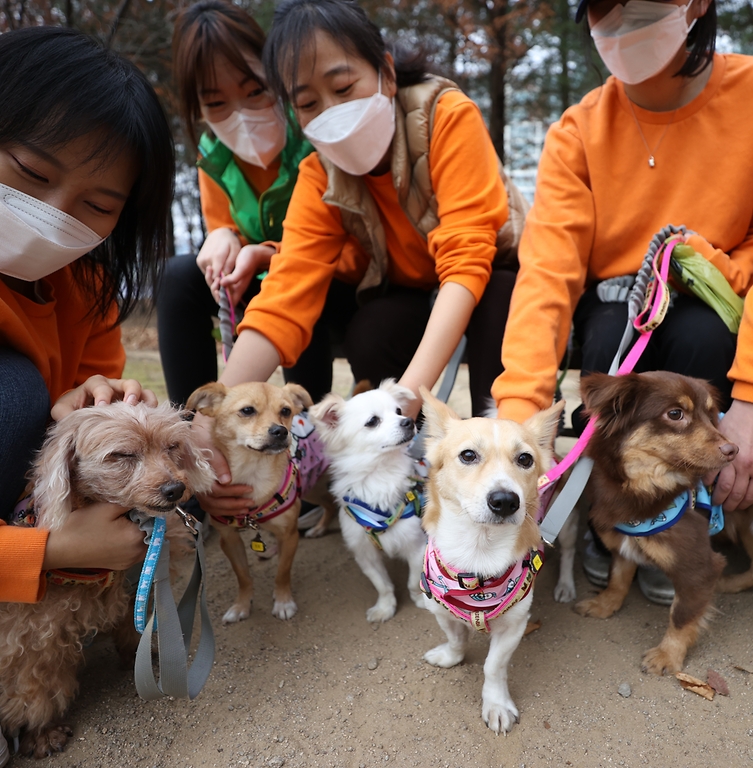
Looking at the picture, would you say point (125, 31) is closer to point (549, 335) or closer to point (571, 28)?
point (571, 28)

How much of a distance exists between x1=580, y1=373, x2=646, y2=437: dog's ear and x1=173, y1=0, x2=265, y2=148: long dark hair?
209 cm

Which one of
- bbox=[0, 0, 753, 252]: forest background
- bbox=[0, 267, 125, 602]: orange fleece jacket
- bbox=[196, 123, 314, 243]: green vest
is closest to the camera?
bbox=[0, 267, 125, 602]: orange fleece jacket

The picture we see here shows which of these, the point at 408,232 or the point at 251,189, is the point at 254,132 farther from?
the point at 408,232

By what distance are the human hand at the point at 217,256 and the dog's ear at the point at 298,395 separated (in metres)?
0.65

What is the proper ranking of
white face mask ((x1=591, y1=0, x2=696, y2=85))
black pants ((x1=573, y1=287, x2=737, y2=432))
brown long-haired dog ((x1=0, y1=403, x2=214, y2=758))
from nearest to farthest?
brown long-haired dog ((x1=0, y1=403, x2=214, y2=758))
white face mask ((x1=591, y1=0, x2=696, y2=85))
black pants ((x1=573, y1=287, x2=737, y2=432))

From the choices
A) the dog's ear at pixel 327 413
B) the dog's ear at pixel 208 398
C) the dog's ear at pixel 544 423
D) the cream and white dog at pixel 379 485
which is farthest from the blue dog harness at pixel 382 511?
the dog's ear at pixel 208 398

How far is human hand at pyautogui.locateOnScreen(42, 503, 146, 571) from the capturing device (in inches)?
63.5

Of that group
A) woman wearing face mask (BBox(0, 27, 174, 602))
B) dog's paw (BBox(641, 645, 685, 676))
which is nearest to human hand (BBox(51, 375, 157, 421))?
woman wearing face mask (BBox(0, 27, 174, 602))

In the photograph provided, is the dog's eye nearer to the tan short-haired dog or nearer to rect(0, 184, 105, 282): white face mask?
the tan short-haired dog

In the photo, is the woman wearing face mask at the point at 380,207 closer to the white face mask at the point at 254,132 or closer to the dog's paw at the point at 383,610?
the white face mask at the point at 254,132

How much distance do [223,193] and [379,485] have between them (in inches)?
75.0

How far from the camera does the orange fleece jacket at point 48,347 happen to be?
5.14 ft

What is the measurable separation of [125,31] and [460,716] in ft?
28.9

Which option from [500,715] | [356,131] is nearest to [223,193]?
[356,131]
